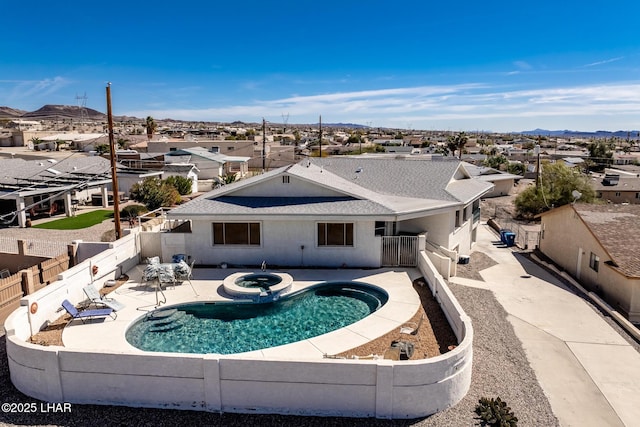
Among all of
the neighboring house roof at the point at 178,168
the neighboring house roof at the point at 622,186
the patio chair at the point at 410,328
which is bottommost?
the patio chair at the point at 410,328

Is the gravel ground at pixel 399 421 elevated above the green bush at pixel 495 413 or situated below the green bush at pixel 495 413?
below

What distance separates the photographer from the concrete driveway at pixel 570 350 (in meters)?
11.4

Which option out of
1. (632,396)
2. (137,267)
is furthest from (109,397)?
(632,396)

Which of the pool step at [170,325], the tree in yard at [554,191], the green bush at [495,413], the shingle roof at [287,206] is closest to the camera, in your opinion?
the green bush at [495,413]

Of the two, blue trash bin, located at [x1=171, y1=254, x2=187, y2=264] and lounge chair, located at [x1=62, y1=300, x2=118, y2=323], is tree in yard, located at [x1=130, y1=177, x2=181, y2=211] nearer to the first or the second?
blue trash bin, located at [x1=171, y1=254, x2=187, y2=264]

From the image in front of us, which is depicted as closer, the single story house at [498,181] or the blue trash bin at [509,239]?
the blue trash bin at [509,239]

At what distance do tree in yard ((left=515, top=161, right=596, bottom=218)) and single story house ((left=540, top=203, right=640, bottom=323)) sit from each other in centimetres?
1380

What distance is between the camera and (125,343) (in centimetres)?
1277

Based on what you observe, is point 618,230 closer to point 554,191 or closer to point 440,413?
point 440,413

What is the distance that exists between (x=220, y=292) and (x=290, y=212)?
4632mm

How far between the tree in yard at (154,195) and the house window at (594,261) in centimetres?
3035

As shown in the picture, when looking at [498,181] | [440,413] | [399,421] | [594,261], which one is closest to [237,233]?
[399,421]

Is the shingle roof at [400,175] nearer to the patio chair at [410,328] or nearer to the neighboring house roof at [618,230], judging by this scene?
the neighboring house roof at [618,230]

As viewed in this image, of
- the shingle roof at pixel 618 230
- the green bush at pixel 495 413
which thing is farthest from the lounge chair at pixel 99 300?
the shingle roof at pixel 618 230
